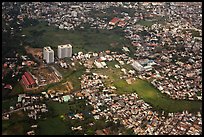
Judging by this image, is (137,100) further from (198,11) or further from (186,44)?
(198,11)

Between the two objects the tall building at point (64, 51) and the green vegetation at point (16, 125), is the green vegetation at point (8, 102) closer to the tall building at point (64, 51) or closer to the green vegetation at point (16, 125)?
the green vegetation at point (16, 125)

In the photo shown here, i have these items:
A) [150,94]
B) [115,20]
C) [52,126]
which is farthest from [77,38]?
[52,126]

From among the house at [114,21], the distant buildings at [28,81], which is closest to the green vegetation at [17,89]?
the distant buildings at [28,81]

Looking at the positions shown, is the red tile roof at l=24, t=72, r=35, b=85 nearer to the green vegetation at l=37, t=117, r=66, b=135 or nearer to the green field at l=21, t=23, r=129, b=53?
the green vegetation at l=37, t=117, r=66, b=135

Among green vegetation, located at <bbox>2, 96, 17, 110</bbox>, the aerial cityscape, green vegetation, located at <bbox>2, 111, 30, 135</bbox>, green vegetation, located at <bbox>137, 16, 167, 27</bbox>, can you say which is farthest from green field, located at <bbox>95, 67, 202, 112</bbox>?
green vegetation, located at <bbox>137, 16, 167, 27</bbox>

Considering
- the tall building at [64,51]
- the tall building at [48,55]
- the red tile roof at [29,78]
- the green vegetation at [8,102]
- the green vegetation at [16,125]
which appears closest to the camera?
the green vegetation at [16,125]

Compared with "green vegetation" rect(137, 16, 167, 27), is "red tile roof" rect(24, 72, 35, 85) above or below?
below
